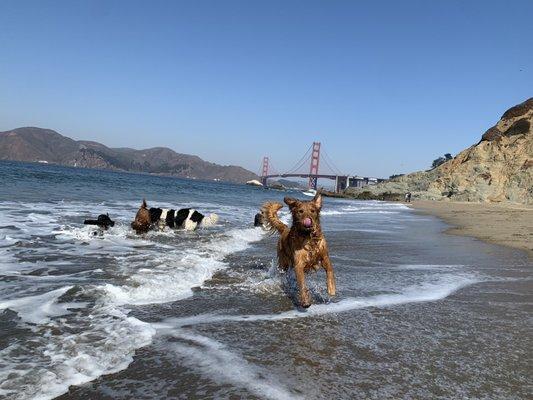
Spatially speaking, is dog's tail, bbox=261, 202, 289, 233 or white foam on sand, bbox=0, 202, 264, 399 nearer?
white foam on sand, bbox=0, 202, 264, 399

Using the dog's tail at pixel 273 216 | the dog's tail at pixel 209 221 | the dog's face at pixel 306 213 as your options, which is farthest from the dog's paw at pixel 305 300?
the dog's tail at pixel 209 221

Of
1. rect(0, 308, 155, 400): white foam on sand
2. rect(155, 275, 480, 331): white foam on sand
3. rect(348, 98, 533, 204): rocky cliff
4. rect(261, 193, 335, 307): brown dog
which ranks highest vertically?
rect(348, 98, 533, 204): rocky cliff

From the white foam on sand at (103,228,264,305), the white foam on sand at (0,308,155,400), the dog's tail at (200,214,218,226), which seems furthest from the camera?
the dog's tail at (200,214,218,226)

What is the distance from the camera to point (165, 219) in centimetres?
1130

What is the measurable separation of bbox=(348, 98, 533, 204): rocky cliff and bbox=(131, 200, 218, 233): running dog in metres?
41.0

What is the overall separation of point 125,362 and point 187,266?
353 centimetres

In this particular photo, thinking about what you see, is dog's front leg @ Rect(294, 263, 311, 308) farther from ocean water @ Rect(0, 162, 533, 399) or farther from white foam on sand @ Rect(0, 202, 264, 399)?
white foam on sand @ Rect(0, 202, 264, 399)

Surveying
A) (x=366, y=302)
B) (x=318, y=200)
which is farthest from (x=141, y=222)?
Result: (x=366, y=302)

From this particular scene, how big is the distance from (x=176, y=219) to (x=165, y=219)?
34 cm

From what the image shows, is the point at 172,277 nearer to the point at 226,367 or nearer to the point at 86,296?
the point at 86,296

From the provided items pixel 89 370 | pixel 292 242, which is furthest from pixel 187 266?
pixel 89 370

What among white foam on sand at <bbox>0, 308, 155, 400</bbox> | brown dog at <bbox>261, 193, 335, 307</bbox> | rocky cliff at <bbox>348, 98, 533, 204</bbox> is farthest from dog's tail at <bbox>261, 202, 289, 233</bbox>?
rocky cliff at <bbox>348, 98, 533, 204</bbox>

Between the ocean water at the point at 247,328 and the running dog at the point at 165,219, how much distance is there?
2.57m

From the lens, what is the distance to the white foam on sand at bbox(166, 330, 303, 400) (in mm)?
2760
